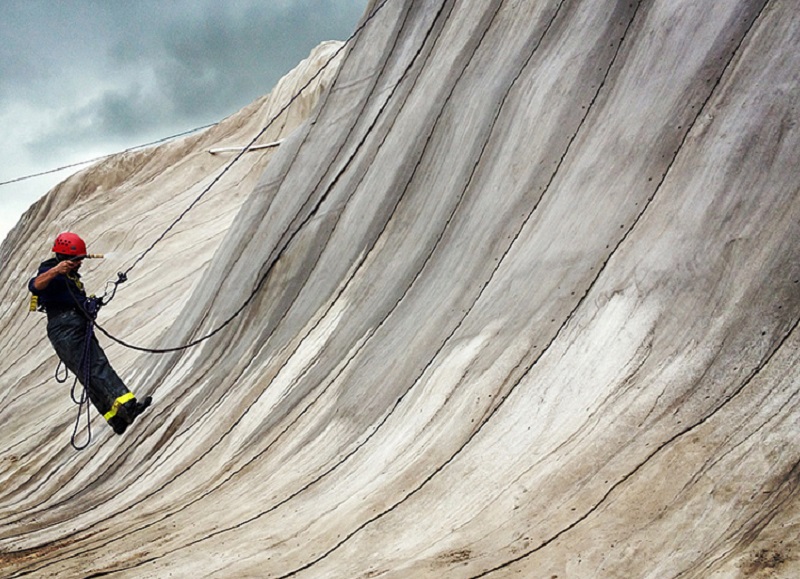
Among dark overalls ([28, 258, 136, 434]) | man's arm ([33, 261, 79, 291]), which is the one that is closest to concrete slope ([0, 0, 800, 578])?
dark overalls ([28, 258, 136, 434])

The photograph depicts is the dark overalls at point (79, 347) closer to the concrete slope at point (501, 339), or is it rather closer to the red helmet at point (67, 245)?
the red helmet at point (67, 245)

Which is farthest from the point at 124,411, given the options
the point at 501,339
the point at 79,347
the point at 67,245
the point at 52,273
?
the point at 501,339

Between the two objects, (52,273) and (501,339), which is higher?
(52,273)

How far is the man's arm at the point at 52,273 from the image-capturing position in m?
6.73

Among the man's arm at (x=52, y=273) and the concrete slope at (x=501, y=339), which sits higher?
the man's arm at (x=52, y=273)

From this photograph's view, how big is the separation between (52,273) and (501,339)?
3316 mm

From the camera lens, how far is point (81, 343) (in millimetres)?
7047

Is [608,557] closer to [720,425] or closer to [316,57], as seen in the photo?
[720,425]

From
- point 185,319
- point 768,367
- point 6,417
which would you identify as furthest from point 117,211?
point 768,367

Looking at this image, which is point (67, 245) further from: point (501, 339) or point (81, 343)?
point (501, 339)

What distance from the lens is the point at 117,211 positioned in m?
13.3

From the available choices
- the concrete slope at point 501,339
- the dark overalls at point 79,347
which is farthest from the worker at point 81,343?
the concrete slope at point 501,339

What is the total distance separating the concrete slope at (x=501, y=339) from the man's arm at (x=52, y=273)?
106 cm

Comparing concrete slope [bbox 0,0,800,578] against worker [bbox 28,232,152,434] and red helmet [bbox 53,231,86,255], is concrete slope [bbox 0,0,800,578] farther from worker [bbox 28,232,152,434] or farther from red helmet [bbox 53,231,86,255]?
red helmet [bbox 53,231,86,255]
